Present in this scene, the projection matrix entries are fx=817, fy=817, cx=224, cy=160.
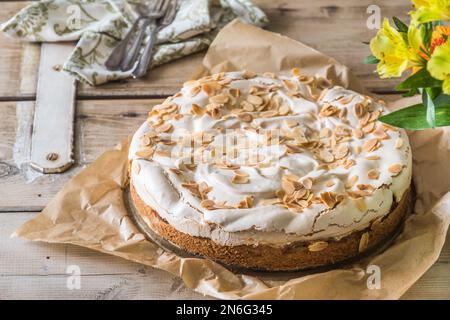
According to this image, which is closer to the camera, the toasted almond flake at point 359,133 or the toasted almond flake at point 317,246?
the toasted almond flake at point 317,246

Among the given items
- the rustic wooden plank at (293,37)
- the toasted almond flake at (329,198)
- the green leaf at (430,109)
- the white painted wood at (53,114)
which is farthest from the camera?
the rustic wooden plank at (293,37)

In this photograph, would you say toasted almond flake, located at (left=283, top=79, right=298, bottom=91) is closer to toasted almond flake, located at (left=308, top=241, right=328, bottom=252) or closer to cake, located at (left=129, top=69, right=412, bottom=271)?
cake, located at (left=129, top=69, right=412, bottom=271)

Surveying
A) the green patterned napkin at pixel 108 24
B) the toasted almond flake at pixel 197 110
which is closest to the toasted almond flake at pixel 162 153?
the toasted almond flake at pixel 197 110

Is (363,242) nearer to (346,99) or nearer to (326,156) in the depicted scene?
(326,156)

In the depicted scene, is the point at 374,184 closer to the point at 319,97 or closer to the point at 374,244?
the point at 374,244

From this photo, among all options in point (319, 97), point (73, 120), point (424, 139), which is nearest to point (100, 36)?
point (73, 120)

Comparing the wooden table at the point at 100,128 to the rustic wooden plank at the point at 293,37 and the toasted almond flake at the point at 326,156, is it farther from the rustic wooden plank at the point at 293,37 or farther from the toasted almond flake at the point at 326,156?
the toasted almond flake at the point at 326,156

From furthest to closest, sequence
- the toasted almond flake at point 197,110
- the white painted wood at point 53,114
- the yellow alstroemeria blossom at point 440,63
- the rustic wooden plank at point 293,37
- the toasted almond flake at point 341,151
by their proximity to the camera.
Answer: the rustic wooden plank at point 293,37 < the white painted wood at point 53,114 < the toasted almond flake at point 197,110 < the toasted almond flake at point 341,151 < the yellow alstroemeria blossom at point 440,63

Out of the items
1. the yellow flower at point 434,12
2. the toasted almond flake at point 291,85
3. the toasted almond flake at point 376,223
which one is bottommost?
the toasted almond flake at point 376,223
